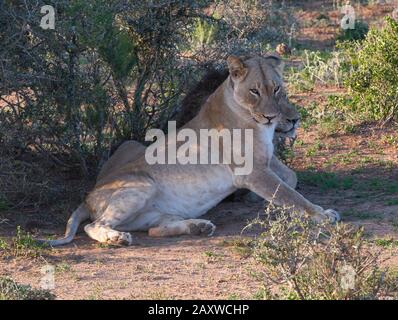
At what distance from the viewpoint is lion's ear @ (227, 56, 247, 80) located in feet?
27.2

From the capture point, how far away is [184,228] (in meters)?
7.92

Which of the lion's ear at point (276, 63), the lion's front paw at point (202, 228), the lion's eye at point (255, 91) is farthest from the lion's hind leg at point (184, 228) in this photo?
the lion's ear at point (276, 63)

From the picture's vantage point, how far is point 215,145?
8.39m

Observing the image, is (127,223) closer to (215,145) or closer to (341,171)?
(215,145)

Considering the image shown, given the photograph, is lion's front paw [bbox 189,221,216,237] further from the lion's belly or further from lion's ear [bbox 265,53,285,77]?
lion's ear [bbox 265,53,285,77]

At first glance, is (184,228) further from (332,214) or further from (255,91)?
(255,91)

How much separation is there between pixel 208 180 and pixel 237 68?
3.12ft

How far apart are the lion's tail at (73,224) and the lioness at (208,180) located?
0.01 m

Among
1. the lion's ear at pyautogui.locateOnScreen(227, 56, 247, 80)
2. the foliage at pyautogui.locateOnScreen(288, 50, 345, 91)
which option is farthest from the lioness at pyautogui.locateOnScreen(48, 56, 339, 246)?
the foliage at pyautogui.locateOnScreen(288, 50, 345, 91)

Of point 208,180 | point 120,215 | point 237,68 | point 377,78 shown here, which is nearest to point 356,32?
point 377,78

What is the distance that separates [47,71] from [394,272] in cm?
347

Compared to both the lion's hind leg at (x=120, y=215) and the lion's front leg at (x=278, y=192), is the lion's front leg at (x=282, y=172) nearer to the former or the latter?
the lion's front leg at (x=278, y=192)
